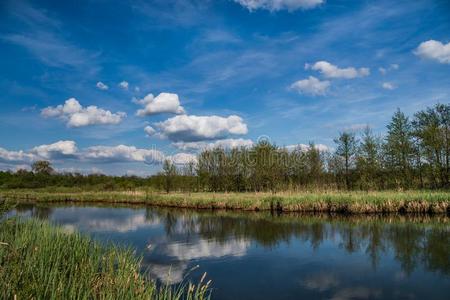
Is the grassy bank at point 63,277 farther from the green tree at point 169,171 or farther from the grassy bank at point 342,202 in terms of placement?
the green tree at point 169,171

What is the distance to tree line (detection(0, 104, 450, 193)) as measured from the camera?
30656 millimetres

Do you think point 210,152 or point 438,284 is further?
point 210,152

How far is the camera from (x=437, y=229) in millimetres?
15734

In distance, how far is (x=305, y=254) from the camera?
12.6m

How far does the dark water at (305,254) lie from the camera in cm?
861

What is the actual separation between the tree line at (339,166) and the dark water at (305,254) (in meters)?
13.2

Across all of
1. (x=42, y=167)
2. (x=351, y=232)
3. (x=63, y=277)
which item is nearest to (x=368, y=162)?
(x=351, y=232)

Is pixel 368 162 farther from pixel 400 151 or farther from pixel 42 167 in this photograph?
pixel 42 167

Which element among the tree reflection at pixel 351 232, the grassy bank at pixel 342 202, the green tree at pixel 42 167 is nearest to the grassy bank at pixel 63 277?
the tree reflection at pixel 351 232

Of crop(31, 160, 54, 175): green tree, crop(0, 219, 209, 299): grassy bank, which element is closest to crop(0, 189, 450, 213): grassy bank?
crop(0, 219, 209, 299): grassy bank

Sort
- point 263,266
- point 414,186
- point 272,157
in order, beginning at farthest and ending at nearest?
point 272,157 → point 414,186 → point 263,266

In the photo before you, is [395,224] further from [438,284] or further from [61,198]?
[61,198]

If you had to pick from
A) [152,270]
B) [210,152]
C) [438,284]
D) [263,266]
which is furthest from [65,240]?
[210,152]

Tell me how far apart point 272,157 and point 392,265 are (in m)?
29.0
